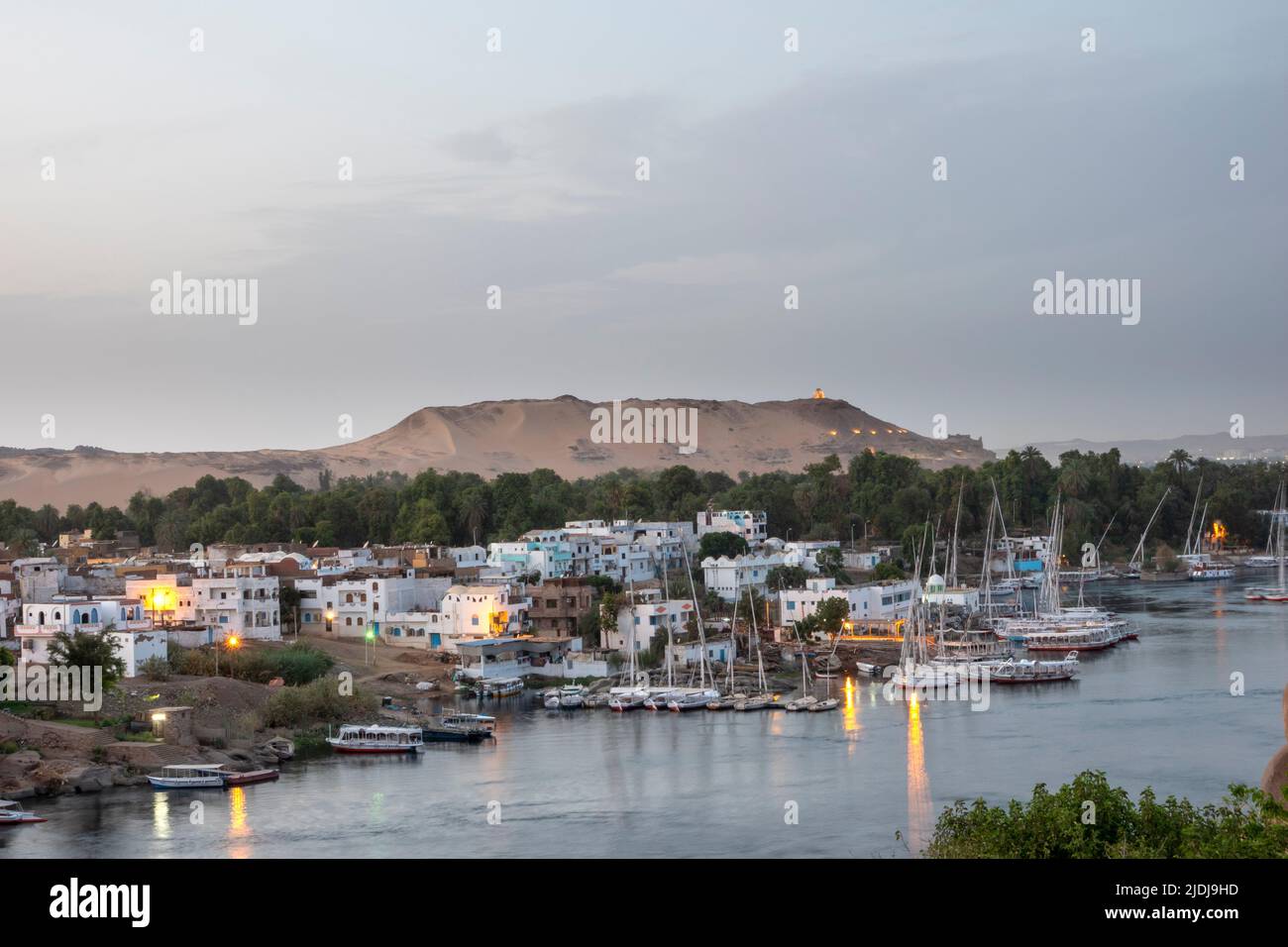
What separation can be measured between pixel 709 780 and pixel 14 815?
6.35 meters

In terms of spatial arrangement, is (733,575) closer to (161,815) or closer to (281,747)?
(281,747)

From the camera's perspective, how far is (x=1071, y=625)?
2619cm

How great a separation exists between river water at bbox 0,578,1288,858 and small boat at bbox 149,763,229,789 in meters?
0.29

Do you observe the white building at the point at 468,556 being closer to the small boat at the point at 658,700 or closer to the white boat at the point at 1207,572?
the small boat at the point at 658,700

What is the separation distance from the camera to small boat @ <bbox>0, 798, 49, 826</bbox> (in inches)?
482

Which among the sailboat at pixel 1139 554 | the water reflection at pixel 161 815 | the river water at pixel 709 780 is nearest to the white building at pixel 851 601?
the river water at pixel 709 780

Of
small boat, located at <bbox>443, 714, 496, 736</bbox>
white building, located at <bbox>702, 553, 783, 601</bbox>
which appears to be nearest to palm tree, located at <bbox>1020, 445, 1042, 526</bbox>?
white building, located at <bbox>702, 553, 783, 601</bbox>

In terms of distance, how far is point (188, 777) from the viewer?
46.2 ft

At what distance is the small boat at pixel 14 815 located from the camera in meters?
12.2

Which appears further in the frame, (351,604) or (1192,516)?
(1192,516)

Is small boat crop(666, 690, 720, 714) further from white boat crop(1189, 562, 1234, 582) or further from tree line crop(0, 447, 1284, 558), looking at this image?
white boat crop(1189, 562, 1234, 582)

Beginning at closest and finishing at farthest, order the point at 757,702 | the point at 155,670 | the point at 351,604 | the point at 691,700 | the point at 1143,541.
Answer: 1. the point at 155,670
2. the point at 757,702
3. the point at 691,700
4. the point at 351,604
5. the point at 1143,541

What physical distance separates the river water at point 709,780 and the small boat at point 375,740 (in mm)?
276

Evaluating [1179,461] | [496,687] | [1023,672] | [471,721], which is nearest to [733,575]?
[1023,672]
